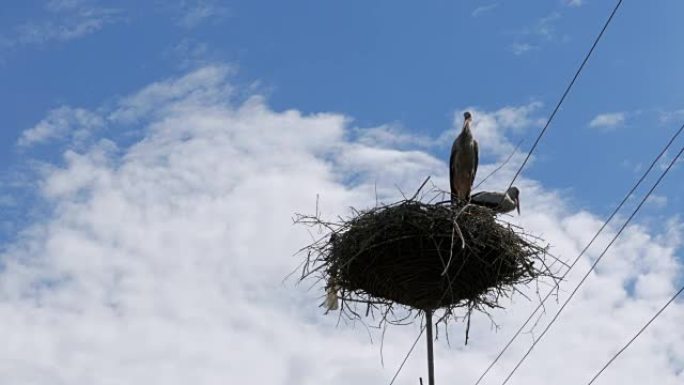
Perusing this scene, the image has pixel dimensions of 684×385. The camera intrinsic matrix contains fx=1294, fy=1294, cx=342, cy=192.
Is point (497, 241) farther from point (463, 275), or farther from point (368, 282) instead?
point (368, 282)

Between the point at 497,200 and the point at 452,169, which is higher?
the point at 452,169

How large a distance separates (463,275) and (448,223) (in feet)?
1.37

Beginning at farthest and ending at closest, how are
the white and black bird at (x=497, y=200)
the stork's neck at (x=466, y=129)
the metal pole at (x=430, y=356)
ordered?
1. the stork's neck at (x=466, y=129)
2. the white and black bird at (x=497, y=200)
3. the metal pole at (x=430, y=356)

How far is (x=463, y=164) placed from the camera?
11.7 m

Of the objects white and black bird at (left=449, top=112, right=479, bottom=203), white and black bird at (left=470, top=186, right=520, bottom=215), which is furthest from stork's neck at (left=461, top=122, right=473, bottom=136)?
white and black bird at (left=470, top=186, right=520, bottom=215)

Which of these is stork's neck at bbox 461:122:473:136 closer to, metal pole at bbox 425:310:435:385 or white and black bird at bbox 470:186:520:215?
white and black bird at bbox 470:186:520:215

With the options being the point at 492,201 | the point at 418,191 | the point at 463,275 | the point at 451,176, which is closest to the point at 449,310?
the point at 463,275

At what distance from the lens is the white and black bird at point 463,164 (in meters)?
11.6

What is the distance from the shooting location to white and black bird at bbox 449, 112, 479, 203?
11.6m

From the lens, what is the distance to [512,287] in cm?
918

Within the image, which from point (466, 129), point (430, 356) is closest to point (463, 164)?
point (466, 129)

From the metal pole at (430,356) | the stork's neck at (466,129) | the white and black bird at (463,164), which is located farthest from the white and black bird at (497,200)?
the metal pole at (430,356)

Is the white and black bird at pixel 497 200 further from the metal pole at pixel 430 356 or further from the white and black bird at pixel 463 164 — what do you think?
the metal pole at pixel 430 356

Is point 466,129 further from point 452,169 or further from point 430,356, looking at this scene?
point 430,356
